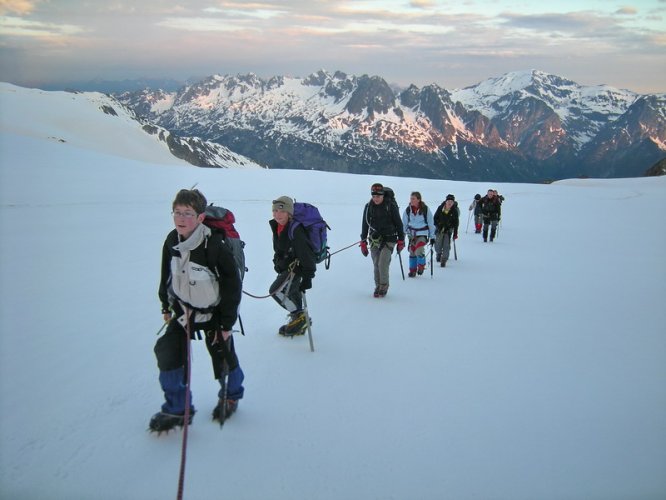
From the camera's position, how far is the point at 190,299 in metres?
4.07

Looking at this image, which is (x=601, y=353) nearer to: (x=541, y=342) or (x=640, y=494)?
(x=541, y=342)

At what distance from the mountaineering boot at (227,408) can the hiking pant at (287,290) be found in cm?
196

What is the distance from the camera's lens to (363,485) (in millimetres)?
3846

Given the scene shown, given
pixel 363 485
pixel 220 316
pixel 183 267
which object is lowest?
pixel 363 485

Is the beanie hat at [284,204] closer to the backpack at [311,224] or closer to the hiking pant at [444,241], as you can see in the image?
the backpack at [311,224]

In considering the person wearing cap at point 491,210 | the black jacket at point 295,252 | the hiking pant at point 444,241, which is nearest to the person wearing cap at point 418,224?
the hiking pant at point 444,241

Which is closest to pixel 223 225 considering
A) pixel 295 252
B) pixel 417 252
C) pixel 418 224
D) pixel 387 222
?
pixel 295 252

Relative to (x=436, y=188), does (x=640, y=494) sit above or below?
below

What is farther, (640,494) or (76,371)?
(76,371)

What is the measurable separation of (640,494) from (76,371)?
609 centimetres

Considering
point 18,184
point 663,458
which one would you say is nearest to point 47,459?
point 663,458

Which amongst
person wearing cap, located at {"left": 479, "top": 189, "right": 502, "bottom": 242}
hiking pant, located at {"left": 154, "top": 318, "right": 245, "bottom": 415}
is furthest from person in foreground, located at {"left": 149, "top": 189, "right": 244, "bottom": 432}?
person wearing cap, located at {"left": 479, "top": 189, "right": 502, "bottom": 242}

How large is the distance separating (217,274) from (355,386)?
2391mm

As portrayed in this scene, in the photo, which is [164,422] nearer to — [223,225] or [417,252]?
[223,225]
